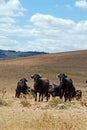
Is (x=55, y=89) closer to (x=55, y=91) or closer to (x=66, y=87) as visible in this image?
(x=55, y=91)

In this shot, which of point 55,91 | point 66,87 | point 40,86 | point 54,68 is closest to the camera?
point 66,87

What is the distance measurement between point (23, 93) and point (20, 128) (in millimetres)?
19593

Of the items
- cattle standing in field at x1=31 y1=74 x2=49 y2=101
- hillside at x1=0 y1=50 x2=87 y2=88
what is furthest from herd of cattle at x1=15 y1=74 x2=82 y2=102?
hillside at x1=0 y1=50 x2=87 y2=88

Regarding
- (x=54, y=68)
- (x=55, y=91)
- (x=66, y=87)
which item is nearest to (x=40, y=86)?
(x=55, y=91)

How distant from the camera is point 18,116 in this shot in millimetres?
18625

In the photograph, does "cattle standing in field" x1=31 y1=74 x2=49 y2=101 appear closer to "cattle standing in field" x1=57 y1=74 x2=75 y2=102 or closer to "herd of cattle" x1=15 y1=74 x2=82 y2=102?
"herd of cattle" x1=15 y1=74 x2=82 y2=102

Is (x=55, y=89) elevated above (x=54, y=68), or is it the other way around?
(x=55, y=89)

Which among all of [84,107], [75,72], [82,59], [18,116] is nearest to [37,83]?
[84,107]

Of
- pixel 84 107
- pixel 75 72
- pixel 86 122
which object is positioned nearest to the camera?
pixel 86 122

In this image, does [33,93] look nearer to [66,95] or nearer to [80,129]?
[66,95]

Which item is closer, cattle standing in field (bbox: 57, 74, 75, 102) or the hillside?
cattle standing in field (bbox: 57, 74, 75, 102)

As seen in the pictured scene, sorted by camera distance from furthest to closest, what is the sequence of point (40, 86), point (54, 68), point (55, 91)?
point (54, 68) < point (55, 91) < point (40, 86)

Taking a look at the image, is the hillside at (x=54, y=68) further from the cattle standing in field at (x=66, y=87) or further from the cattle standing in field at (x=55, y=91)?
the cattle standing in field at (x=66, y=87)

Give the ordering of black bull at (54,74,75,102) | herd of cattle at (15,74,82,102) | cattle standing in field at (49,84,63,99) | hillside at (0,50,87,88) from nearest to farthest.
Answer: black bull at (54,74,75,102) < herd of cattle at (15,74,82,102) < cattle standing in field at (49,84,63,99) < hillside at (0,50,87,88)
